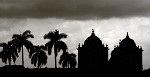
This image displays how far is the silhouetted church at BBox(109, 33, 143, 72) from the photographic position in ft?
207

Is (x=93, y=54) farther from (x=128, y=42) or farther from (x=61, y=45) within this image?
(x=128, y=42)

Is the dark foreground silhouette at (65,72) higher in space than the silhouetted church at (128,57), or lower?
lower

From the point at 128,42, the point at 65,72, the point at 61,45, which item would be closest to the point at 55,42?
the point at 61,45

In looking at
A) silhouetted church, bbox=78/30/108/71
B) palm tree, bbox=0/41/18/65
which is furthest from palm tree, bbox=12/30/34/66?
silhouetted church, bbox=78/30/108/71

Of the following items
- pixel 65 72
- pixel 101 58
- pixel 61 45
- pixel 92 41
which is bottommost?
pixel 65 72

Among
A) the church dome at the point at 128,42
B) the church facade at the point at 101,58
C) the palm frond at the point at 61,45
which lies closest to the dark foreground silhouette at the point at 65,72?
the church facade at the point at 101,58

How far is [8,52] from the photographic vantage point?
2736 inches

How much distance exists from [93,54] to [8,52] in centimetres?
1878

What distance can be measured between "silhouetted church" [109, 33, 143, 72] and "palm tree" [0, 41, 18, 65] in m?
18.6

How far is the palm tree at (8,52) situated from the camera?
67.8 m

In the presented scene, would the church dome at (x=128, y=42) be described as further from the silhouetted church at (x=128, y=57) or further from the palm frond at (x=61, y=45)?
the palm frond at (x=61, y=45)

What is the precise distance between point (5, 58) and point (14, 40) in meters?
5.58

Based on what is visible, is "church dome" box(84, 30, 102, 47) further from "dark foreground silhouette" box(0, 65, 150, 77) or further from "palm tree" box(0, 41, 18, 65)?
"palm tree" box(0, 41, 18, 65)

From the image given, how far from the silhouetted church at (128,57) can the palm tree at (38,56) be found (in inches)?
471
